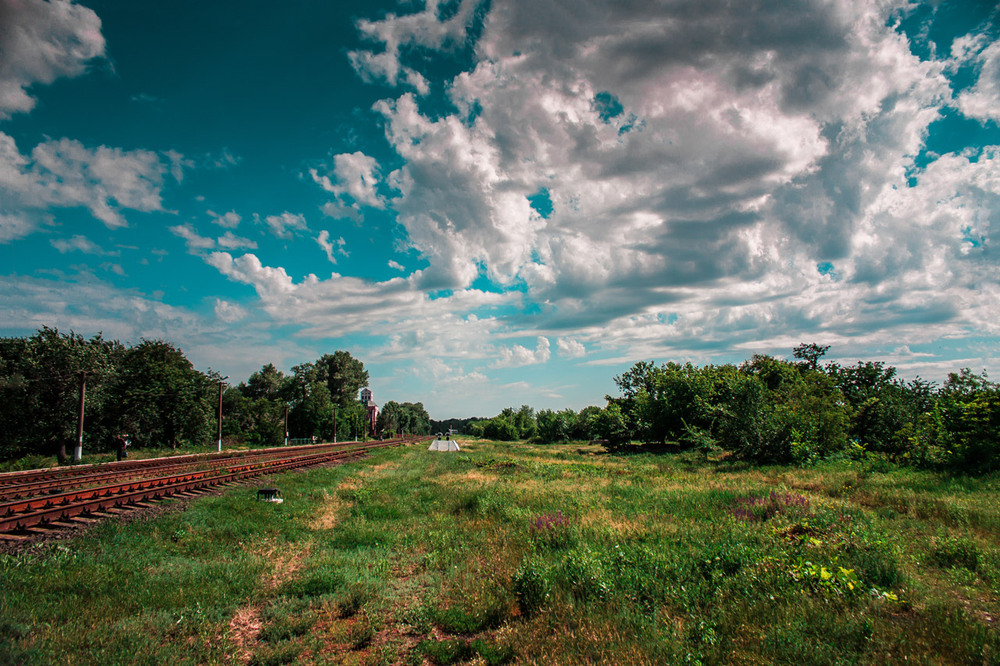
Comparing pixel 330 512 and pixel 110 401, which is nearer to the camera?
pixel 330 512

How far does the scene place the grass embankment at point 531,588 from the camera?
5.42 metres

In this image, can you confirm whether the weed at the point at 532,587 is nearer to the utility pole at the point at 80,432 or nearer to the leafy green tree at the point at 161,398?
the utility pole at the point at 80,432

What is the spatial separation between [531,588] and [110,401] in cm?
5205

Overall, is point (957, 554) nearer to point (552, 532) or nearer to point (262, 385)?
point (552, 532)

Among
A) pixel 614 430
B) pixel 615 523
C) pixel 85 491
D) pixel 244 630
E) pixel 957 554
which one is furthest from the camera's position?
pixel 614 430

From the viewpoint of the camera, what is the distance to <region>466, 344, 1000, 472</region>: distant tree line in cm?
1811

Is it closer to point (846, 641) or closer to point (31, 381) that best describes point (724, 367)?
point (846, 641)

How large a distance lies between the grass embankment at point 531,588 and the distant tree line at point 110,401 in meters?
33.3

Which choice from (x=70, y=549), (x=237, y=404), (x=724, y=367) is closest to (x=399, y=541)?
(x=70, y=549)

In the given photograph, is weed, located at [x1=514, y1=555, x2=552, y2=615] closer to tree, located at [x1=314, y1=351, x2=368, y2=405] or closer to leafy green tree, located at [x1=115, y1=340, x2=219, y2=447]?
leafy green tree, located at [x1=115, y1=340, x2=219, y2=447]

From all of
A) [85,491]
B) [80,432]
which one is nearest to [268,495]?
[85,491]

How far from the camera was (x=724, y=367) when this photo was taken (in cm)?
5772

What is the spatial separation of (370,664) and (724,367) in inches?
2391

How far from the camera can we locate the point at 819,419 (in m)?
27.9
